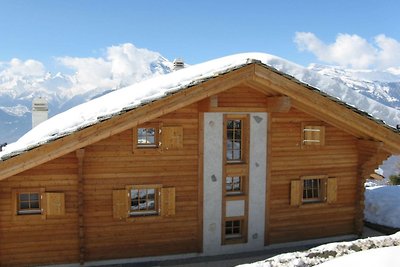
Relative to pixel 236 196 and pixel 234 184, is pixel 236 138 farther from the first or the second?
pixel 236 196

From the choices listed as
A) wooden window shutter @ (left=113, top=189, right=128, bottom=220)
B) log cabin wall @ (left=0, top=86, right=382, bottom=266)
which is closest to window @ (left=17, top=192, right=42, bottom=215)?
log cabin wall @ (left=0, top=86, right=382, bottom=266)

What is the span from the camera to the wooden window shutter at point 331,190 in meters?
14.8

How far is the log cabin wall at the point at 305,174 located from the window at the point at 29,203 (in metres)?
7.65

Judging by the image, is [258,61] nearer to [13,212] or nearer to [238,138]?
[238,138]

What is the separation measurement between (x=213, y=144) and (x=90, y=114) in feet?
13.5

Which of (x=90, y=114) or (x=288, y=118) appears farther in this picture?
(x=288, y=118)

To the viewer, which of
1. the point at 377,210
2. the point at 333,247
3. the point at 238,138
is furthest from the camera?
the point at 377,210

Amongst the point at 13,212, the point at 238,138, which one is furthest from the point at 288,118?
the point at 13,212

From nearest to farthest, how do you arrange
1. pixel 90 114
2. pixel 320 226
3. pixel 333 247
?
pixel 333 247 < pixel 90 114 < pixel 320 226

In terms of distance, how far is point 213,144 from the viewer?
13.5 metres

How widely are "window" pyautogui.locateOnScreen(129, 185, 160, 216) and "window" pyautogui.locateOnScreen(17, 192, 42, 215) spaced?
2838 mm

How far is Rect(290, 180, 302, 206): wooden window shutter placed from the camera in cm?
1430

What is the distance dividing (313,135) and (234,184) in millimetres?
3416

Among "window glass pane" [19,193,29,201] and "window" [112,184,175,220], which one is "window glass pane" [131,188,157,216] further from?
"window glass pane" [19,193,29,201]
